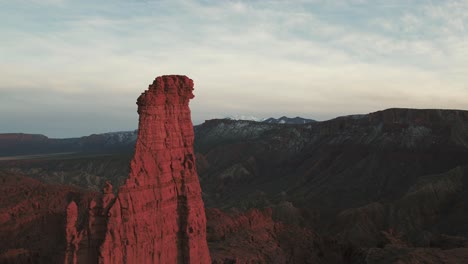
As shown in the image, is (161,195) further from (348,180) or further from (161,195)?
(348,180)

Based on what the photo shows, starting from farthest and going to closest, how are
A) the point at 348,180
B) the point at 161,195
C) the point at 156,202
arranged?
the point at 348,180, the point at 161,195, the point at 156,202

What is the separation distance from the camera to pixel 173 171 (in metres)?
23.3

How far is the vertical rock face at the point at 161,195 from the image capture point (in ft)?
67.8

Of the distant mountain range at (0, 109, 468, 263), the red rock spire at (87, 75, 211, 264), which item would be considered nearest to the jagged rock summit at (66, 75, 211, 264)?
the red rock spire at (87, 75, 211, 264)

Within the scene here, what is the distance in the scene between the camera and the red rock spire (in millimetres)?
20672

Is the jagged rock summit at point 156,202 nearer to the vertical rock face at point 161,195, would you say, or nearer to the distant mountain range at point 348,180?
the vertical rock face at point 161,195

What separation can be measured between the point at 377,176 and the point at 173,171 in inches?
3207

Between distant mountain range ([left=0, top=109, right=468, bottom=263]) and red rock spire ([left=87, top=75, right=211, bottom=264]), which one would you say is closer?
red rock spire ([left=87, top=75, right=211, bottom=264])

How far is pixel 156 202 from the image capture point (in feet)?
72.9

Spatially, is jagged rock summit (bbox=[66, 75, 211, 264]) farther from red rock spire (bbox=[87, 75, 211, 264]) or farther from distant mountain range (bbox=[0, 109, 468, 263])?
distant mountain range (bbox=[0, 109, 468, 263])

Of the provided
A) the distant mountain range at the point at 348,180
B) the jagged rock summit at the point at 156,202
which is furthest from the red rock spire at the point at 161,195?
the distant mountain range at the point at 348,180

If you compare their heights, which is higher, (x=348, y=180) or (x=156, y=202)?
(x=156, y=202)

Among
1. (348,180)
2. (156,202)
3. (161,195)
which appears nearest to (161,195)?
(161,195)

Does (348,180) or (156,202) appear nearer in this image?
(156,202)
